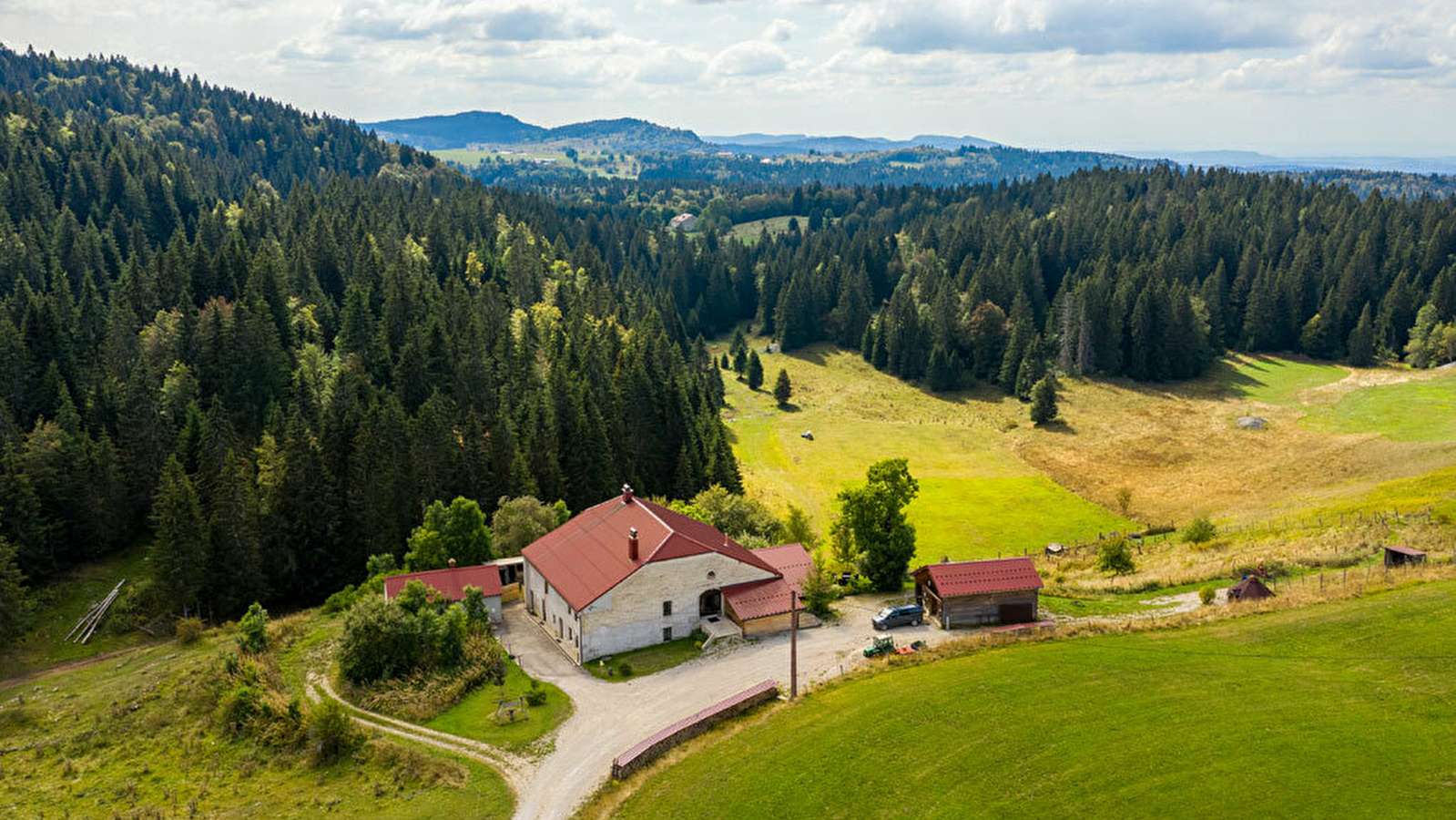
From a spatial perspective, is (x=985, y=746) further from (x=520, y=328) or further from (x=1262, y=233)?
(x=1262, y=233)

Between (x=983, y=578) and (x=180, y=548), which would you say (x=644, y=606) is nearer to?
(x=983, y=578)

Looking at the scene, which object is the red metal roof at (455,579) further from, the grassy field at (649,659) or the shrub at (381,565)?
the grassy field at (649,659)

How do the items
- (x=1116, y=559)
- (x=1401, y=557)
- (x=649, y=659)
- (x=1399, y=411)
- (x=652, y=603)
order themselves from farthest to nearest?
(x=1399, y=411) → (x=1116, y=559) → (x=1401, y=557) → (x=652, y=603) → (x=649, y=659)

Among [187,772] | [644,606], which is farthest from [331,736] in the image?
[644,606]

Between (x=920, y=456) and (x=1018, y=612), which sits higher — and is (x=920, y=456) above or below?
below

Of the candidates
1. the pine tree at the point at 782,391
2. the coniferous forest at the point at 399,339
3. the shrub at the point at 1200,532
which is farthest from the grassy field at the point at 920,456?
the shrub at the point at 1200,532

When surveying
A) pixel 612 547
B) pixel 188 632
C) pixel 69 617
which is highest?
pixel 612 547

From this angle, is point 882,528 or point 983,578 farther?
point 882,528
